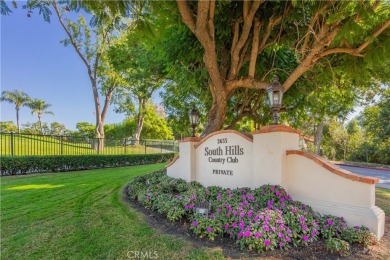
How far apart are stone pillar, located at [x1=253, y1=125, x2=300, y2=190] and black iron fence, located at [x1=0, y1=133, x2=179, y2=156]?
11.0 meters

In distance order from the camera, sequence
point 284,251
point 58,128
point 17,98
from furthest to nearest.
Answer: point 58,128 → point 17,98 → point 284,251

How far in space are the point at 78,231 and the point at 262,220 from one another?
282 cm

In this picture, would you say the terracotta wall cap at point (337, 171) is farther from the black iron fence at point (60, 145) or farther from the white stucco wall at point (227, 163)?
the black iron fence at point (60, 145)

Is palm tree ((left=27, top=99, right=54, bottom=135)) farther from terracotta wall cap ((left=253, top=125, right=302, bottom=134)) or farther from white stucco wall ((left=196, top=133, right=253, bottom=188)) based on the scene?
terracotta wall cap ((left=253, top=125, right=302, bottom=134))

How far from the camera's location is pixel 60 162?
36.5 feet

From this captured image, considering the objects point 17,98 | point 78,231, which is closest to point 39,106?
point 17,98

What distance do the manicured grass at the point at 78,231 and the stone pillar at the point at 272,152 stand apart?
187cm

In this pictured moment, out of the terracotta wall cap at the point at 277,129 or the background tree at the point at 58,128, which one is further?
the background tree at the point at 58,128

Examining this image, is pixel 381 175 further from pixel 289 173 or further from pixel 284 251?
pixel 284 251

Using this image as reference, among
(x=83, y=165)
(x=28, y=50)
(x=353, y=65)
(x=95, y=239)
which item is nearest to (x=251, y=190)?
(x=95, y=239)

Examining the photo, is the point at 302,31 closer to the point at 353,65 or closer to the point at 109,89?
the point at 353,65

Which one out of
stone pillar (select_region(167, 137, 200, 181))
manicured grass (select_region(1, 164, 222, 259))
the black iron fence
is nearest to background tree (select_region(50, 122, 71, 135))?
the black iron fence

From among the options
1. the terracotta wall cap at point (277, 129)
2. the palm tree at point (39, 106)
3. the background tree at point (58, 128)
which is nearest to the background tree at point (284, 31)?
the terracotta wall cap at point (277, 129)

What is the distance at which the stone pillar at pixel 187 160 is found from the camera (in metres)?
5.97
